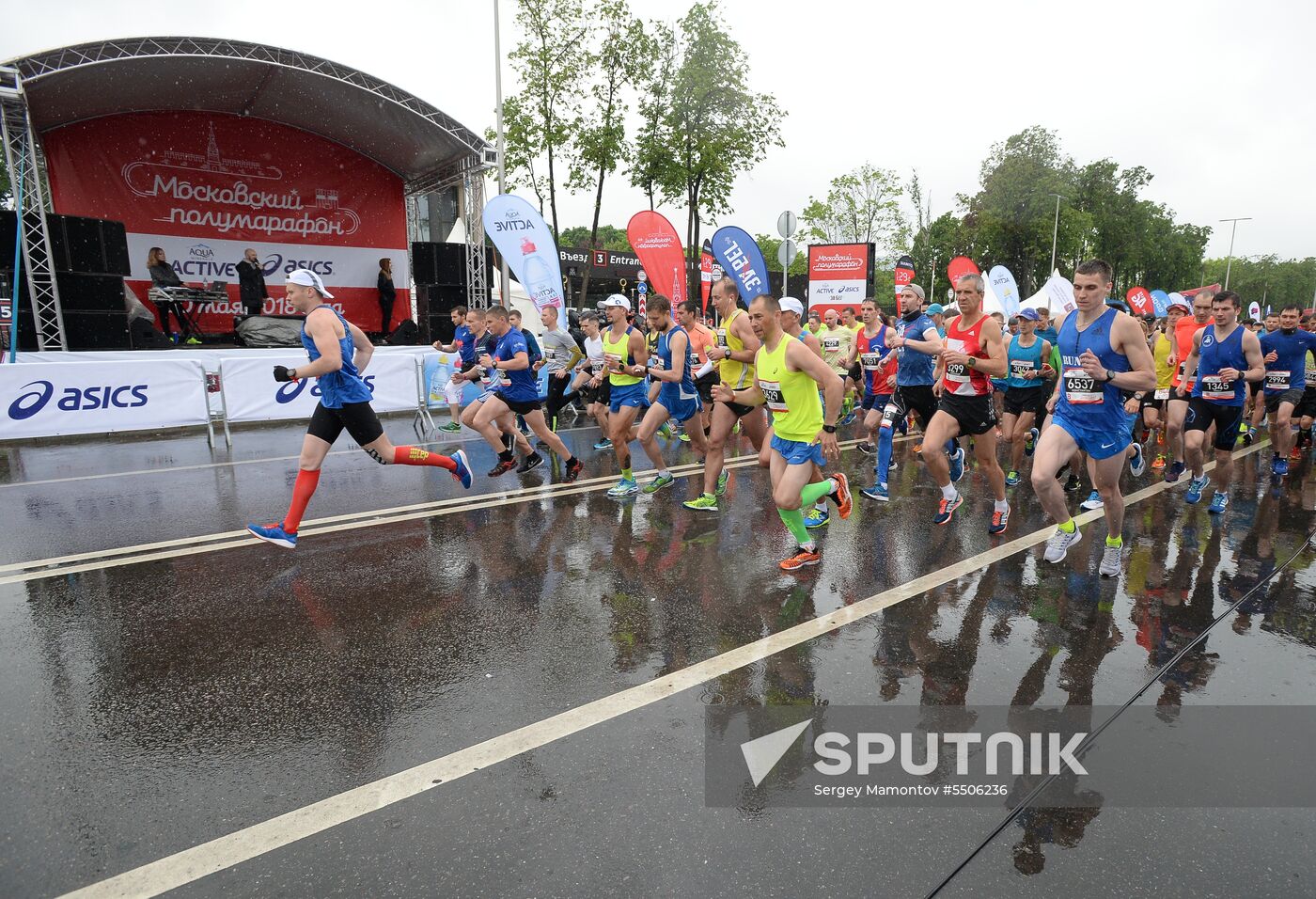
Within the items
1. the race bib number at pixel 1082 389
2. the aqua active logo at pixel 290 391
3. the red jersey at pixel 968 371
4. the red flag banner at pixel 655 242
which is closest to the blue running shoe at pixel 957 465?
the red jersey at pixel 968 371

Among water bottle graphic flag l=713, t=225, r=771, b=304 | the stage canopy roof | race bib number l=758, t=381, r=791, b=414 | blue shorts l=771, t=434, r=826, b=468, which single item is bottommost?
blue shorts l=771, t=434, r=826, b=468

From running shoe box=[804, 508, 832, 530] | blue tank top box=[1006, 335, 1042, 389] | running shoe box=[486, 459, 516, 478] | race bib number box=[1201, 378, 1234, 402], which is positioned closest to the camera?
running shoe box=[804, 508, 832, 530]

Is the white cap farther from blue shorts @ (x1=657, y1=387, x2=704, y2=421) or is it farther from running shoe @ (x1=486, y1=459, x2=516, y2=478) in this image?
blue shorts @ (x1=657, y1=387, x2=704, y2=421)

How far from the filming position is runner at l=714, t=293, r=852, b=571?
4914mm

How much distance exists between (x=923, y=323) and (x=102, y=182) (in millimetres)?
18232

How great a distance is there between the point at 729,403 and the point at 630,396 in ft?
3.82

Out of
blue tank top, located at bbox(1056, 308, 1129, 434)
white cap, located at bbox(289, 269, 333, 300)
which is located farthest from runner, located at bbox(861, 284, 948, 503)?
white cap, located at bbox(289, 269, 333, 300)

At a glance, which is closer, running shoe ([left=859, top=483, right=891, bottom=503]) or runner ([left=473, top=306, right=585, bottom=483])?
running shoe ([left=859, top=483, right=891, bottom=503])

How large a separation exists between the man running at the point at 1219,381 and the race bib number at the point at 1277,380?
4.02 feet

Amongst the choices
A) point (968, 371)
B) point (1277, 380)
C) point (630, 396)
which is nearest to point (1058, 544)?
point (968, 371)

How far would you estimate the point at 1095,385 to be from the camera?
188 inches

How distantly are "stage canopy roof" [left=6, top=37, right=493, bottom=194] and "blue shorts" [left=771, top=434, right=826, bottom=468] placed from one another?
14.5 metres

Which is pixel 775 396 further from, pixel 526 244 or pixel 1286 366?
pixel 526 244

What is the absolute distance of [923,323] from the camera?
6453 millimetres
